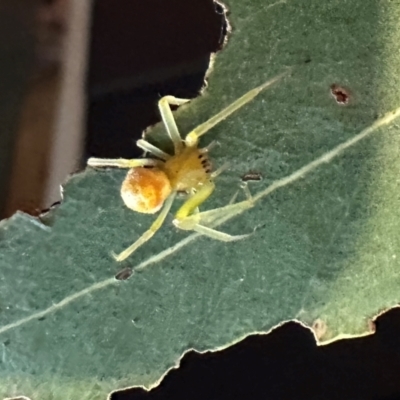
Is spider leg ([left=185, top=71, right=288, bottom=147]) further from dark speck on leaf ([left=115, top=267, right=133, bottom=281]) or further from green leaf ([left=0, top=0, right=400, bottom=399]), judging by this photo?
dark speck on leaf ([left=115, top=267, right=133, bottom=281])

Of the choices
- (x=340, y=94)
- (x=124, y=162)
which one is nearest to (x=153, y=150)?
(x=124, y=162)

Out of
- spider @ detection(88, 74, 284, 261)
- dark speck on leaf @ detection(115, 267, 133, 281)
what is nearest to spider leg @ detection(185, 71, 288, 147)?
spider @ detection(88, 74, 284, 261)

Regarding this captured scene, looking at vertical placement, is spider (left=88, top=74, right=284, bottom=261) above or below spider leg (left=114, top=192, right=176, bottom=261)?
above

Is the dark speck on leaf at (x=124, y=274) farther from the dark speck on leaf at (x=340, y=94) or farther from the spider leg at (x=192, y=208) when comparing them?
the dark speck on leaf at (x=340, y=94)

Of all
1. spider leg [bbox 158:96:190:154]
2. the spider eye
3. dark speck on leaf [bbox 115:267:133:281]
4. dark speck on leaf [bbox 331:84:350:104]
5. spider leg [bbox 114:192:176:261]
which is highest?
dark speck on leaf [bbox 331:84:350:104]

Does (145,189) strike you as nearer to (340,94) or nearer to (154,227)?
(154,227)
